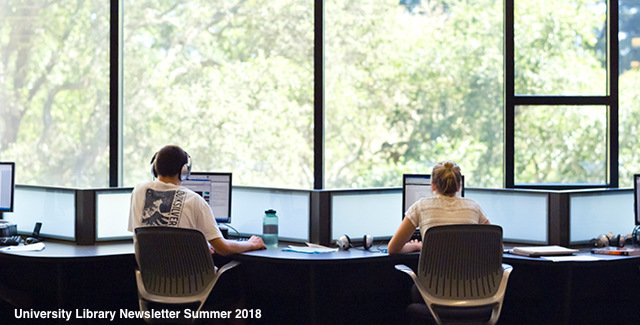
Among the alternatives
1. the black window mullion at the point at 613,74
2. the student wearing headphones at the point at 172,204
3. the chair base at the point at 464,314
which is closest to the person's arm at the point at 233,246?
the student wearing headphones at the point at 172,204

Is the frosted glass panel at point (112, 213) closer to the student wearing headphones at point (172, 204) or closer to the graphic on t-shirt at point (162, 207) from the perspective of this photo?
the student wearing headphones at point (172, 204)

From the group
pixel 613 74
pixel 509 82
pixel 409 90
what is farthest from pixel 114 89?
pixel 613 74

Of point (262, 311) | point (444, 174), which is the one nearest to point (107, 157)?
point (262, 311)

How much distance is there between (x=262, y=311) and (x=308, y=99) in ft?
4.90

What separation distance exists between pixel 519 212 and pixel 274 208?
4.70ft

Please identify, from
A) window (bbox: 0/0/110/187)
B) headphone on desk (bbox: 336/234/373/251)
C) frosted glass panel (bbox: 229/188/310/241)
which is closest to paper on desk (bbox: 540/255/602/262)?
headphone on desk (bbox: 336/234/373/251)

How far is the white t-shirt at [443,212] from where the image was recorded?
2621 mm

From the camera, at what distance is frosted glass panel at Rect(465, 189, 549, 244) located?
10.7ft

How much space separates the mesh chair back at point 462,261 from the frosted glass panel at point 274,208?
1033 millimetres

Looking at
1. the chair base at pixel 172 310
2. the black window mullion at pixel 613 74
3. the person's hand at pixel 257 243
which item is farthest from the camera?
the black window mullion at pixel 613 74

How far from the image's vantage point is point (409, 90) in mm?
4012

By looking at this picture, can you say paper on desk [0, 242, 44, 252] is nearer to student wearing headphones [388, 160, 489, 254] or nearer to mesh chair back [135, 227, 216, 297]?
mesh chair back [135, 227, 216, 297]

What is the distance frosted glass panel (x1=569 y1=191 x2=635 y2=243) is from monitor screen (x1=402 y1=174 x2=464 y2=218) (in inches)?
26.1

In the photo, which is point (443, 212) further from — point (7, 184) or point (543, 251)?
point (7, 184)
